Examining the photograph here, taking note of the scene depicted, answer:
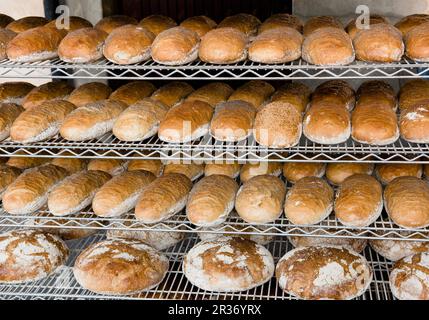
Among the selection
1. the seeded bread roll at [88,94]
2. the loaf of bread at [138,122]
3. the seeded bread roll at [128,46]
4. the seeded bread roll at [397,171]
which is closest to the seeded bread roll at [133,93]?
the seeded bread roll at [88,94]

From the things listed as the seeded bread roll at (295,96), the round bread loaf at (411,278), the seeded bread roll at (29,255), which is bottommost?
the seeded bread roll at (29,255)

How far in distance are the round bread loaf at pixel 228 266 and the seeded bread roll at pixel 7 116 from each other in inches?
40.4

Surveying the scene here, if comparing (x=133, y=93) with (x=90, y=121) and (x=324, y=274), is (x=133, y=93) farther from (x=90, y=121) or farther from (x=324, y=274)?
(x=324, y=274)

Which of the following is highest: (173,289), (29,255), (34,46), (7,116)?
(34,46)

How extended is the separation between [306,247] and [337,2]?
1774 millimetres

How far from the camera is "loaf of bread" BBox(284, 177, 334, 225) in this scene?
2252 mm

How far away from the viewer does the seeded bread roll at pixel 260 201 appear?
230 centimetres

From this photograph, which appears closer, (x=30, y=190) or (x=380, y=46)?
(x=380, y=46)

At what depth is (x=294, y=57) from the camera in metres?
2.19

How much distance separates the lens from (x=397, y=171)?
2520 millimetres

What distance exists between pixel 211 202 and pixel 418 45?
3.38ft

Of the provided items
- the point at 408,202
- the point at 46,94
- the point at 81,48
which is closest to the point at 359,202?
the point at 408,202

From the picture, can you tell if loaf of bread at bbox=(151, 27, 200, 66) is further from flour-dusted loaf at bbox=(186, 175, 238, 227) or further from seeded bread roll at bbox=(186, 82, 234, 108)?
flour-dusted loaf at bbox=(186, 175, 238, 227)

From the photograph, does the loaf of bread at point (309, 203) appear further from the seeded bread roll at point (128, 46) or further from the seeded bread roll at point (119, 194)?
the seeded bread roll at point (128, 46)
